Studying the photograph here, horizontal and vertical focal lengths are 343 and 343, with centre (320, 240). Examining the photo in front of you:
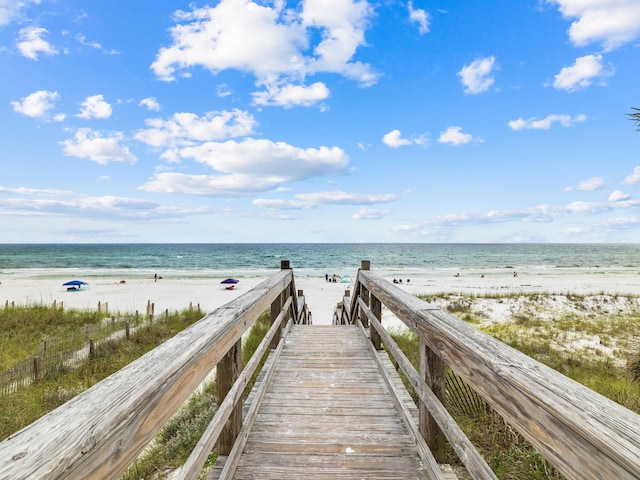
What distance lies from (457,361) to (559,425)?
720 mm

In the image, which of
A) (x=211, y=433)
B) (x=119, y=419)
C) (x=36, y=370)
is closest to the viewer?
(x=119, y=419)

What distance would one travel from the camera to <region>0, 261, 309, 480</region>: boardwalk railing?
2.49 feet

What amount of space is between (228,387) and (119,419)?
1.31 meters

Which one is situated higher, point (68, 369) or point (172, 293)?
point (68, 369)

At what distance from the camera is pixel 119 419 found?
969mm

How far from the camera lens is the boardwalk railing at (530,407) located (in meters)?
0.87

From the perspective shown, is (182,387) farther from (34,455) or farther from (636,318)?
(636,318)

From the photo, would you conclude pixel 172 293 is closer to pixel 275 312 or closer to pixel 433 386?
pixel 275 312

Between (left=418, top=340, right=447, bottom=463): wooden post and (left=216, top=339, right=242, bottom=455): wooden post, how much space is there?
4.12 ft

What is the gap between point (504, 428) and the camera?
12.1 feet

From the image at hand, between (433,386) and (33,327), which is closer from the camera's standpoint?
(433,386)

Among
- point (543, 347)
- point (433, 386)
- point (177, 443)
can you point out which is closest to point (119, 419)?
point (433, 386)

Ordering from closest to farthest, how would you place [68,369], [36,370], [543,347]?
[36,370] < [68,369] < [543,347]

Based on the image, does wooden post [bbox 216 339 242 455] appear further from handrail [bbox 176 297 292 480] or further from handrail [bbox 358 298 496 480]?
handrail [bbox 358 298 496 480]
